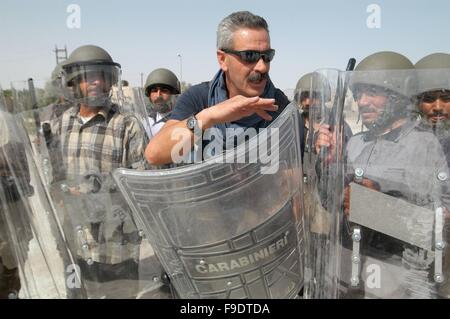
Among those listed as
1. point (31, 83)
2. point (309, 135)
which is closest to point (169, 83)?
point (31, 83)

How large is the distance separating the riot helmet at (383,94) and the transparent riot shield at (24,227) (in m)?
1.18

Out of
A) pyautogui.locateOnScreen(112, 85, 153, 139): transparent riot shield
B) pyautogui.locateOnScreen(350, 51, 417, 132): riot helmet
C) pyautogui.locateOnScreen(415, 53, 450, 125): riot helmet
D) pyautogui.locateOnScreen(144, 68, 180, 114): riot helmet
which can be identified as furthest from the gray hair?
pyautogui.locateOnScreen(144, 68, 180, 114): riot helmet

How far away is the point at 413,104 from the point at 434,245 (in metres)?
0.48

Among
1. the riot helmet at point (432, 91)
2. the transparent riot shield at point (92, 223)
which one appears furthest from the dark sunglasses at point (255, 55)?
the transparent riot shield at point (92, 223)

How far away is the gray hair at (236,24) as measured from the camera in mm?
1482

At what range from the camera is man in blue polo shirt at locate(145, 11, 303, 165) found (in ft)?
4.08

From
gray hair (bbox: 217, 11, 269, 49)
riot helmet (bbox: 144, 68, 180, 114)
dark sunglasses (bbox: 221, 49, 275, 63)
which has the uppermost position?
gray hair (bbox: 217, 11, 269, 49)

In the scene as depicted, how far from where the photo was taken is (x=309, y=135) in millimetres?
1417

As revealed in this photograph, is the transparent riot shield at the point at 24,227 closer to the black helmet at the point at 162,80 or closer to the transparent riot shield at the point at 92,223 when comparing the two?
the transparent riot shield at the point at 92,223

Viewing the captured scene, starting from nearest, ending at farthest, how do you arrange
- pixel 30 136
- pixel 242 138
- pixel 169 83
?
pixel 242 138
pixel 30 136
pixel 169 83

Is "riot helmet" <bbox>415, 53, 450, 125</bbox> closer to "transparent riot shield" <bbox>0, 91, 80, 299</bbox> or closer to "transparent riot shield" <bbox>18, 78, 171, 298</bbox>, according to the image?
"transparent riot shield" <bbox>18, 78, 171, 298</bbox>

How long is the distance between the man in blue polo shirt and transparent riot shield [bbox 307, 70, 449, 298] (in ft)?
0.90

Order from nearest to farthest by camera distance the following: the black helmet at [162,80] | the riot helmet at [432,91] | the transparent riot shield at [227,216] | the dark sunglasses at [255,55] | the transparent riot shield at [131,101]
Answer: the transparent riot shield at [227,216], the riot helmet at [432,91], the dark sunglasses at [255,55], the transparent riot shield at [131,101], the black helmet at [162,80]

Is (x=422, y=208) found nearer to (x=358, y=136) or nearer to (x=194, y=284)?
(x=358, y=136)
